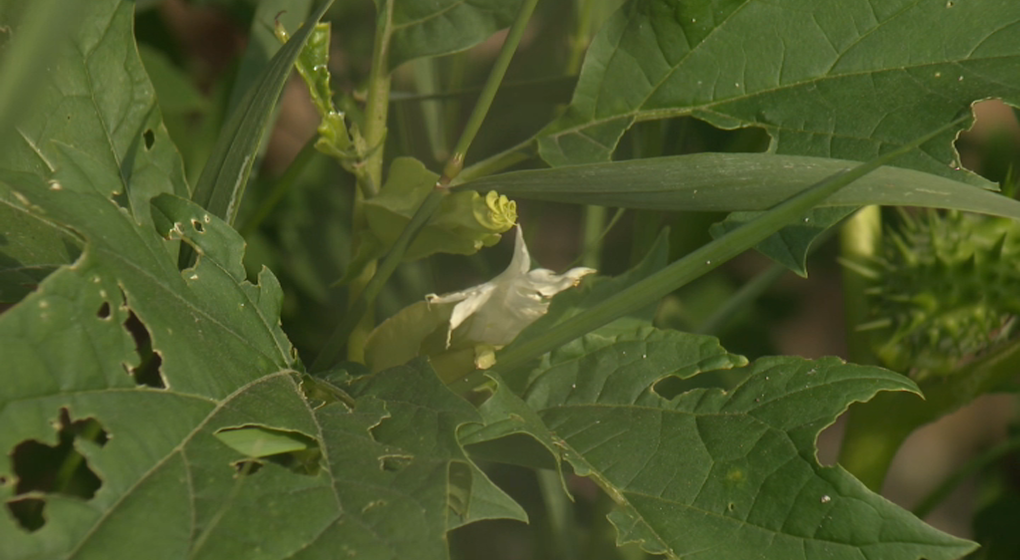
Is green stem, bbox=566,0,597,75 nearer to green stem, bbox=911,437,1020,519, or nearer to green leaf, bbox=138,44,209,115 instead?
green leaf, bbox=138,44,209,115

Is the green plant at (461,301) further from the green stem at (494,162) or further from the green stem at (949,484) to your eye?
the green stem at (949,484)

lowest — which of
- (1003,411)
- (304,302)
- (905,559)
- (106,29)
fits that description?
(1003,411)

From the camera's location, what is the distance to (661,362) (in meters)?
0.76

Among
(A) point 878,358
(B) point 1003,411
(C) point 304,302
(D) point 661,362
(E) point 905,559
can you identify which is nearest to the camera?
(E) point 905,559

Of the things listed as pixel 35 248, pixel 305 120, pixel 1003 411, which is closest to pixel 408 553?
pixel 35 248

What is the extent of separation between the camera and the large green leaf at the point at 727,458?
634 mm

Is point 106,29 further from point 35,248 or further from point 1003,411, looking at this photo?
point 1003,411

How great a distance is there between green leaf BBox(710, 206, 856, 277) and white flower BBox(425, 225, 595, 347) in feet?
0.52

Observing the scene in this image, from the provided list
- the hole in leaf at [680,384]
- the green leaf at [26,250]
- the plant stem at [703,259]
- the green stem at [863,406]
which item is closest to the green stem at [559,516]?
the hole in leaf at [680,384]

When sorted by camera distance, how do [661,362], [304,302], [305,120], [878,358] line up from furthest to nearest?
[305,120], [304,302], [878,358], [661,362]

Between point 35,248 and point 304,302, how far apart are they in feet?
2.75

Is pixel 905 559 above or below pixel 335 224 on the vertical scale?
above

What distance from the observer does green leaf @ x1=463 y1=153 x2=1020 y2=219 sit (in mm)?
647

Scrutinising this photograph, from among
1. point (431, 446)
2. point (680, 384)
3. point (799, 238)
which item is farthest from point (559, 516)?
point (431, 446)
